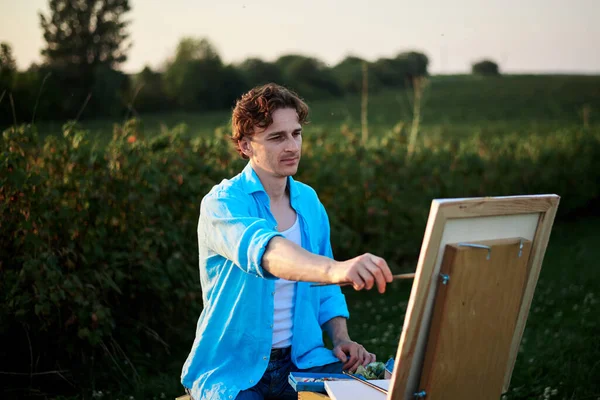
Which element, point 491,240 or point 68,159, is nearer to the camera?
point 491,240

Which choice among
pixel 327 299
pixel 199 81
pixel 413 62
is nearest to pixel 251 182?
pixel 327 299

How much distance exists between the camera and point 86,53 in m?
19.9

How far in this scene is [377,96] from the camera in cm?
3362

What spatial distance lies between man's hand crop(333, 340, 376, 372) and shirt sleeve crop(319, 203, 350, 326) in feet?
0.66

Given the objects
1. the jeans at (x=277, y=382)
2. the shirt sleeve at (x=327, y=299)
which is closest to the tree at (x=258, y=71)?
the shirt sleeve at (x=327, y=299)

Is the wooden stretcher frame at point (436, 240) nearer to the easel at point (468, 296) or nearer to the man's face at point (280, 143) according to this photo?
the easel at point (468, 296)

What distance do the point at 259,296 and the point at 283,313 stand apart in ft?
0.73

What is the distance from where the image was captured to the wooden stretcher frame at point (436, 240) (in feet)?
6.12

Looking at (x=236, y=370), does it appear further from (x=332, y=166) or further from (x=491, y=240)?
(x=332, y=166)

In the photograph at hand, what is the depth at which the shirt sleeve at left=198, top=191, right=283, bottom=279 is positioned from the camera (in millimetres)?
2291

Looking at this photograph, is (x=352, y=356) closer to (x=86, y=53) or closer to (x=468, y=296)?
(x=468, y=296)

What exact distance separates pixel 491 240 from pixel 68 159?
3.63m

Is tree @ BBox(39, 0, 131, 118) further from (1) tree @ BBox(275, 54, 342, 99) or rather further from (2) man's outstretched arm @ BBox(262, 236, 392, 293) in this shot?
(2) man's outstretched arm @ BBox(262, 236, 392, 293)

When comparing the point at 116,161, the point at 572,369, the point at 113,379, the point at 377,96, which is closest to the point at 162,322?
the point at 113,379
